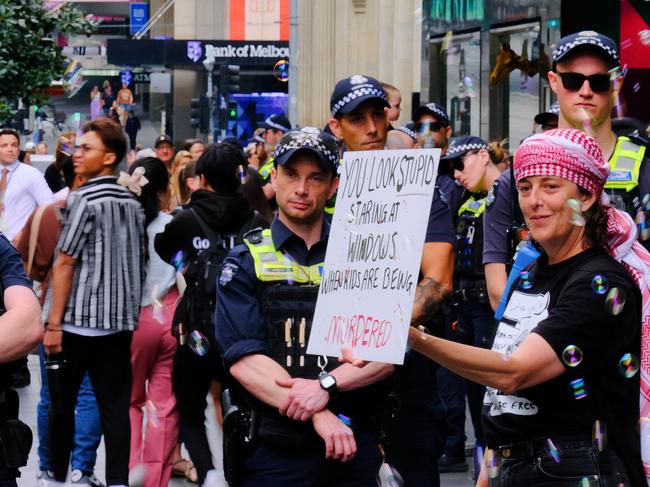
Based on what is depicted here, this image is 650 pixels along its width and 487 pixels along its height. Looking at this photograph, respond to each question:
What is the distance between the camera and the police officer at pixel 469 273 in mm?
8562

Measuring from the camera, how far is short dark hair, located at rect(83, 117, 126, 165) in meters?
8.07

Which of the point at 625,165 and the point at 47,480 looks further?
the point at 47,480

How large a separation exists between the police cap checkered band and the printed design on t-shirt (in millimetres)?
344

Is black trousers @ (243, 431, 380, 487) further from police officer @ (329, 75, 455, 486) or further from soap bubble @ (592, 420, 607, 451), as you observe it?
police officer @ (329, 75, 455, 486)

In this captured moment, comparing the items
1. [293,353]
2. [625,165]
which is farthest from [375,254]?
[625,165]

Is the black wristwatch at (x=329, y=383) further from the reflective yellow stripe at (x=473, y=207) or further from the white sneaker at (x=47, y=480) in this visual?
the reflective yellow stripe at (x=473, y=207)

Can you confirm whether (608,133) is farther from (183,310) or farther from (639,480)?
(183,310)

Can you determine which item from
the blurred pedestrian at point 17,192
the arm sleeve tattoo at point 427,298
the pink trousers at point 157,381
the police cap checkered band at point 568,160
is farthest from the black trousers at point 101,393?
the blurred pedestrian at point 17,192

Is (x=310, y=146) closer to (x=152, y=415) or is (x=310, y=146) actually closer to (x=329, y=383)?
(x=329, y=383)

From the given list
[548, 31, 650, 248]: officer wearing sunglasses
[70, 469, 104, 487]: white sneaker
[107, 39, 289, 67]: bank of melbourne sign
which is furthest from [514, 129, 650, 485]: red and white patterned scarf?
[107, 39, 289, 67]: bank of melbourne sign

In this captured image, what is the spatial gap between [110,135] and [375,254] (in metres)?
4.34

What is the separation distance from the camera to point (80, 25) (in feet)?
73.7

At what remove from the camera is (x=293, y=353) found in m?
4.77

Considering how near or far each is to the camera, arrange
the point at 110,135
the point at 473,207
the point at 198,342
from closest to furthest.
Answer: the point at 198,342 → the point at 110,135 → the point at 473,207
